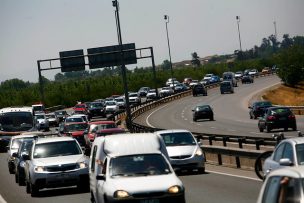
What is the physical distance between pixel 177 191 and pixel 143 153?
154 cm

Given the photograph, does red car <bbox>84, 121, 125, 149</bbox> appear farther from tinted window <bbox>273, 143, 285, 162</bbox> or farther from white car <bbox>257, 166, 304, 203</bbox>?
white car <bbox>257, 166, 304, 203</bbox>

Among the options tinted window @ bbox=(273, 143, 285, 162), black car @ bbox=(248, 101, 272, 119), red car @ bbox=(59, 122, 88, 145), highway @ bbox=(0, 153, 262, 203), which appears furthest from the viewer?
black car @ bbox=(248, 101, 272, 119)

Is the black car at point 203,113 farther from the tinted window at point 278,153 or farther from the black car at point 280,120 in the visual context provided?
the tinted window at point 278,153

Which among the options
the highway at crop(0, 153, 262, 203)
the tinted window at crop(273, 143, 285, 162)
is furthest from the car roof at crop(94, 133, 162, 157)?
the tinted window at crop(273, 143, 285, 162)

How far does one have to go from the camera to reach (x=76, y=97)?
16000 centimetres

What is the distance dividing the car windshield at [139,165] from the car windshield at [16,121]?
37330 millimetres

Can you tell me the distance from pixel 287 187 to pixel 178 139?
2027cm

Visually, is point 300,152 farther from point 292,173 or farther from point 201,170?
point 201,170

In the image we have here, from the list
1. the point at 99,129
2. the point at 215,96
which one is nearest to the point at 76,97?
the point at 215,96

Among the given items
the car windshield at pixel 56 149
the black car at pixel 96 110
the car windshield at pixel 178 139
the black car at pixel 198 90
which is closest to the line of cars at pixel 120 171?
the car windshield at pixel 56 149

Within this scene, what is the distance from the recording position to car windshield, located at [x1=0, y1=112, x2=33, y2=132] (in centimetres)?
5325

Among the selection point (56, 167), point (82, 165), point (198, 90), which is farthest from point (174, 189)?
point (198, 90)

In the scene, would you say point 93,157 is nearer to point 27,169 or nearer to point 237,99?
point 27,169

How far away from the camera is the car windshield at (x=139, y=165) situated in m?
16.0
